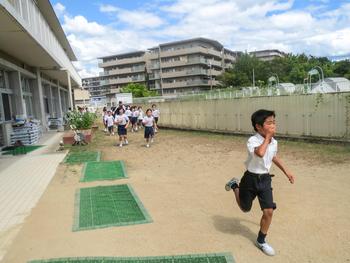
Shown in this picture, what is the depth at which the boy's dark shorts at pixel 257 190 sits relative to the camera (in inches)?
157

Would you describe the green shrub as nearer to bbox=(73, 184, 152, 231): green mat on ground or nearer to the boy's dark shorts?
bbox=(73, 184, 152, 231): green mat on ground

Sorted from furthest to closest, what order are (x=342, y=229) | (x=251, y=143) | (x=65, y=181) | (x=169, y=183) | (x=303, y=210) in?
(x=65, y=181)
(x=169, y=183)
(x=303, y=210)
(x=342, y=229)
(x=251, y=143)

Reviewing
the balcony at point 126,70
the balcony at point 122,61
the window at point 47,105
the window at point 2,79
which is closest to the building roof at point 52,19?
the window at point 47,105

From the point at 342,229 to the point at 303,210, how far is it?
82cm

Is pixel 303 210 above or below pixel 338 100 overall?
below

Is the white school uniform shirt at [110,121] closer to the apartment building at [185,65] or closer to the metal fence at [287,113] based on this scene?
the metal fence at [287,113]

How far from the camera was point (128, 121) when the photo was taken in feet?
52.0

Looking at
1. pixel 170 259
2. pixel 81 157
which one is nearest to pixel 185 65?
pixel 81 157

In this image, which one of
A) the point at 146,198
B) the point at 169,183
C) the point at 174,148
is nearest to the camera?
the point at 146,198

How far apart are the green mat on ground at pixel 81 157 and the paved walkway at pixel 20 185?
0.27 m

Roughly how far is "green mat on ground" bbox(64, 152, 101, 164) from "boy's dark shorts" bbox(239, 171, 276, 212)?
733 centimetres

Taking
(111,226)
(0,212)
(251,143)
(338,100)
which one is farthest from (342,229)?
(338,100)

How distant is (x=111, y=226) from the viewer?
4906 millimetres

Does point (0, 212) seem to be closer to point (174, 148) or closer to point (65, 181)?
point (65, 181)
